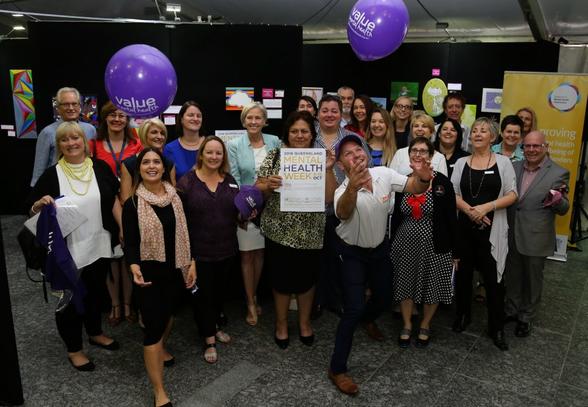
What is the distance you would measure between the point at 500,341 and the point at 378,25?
2.48 metres

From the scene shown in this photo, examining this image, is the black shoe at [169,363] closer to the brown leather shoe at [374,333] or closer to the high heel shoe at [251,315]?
the high heel shoe at [251,315]

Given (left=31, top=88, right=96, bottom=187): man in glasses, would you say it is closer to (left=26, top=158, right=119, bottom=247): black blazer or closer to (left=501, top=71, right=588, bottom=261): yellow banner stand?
(left=26, top=158, right=119, bottom=247): black blazer

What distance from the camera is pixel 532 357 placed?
3400 mm

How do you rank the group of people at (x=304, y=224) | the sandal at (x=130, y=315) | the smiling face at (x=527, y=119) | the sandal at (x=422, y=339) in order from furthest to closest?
1. the smiling face at (x=527, y=119)
2. the sandal at (x=130, y=315)
3. the sandal at (x=422, y=339)
4. the group of people at (x=304, y=224)

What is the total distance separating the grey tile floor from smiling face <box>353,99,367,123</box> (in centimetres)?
170

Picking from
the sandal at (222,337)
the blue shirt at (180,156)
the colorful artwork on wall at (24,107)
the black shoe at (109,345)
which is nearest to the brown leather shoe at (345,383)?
the sandal at (222,337)

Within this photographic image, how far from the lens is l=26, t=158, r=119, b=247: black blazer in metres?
2.93

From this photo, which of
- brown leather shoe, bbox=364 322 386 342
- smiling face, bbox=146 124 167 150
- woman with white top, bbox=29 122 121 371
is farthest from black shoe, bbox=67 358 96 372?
brown leather shoe, bbox=364 322 386 342

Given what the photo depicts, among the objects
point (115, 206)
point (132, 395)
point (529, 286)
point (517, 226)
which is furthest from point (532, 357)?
point (115, 206)

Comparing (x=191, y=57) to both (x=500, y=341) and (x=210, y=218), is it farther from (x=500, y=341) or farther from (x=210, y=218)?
(x=500, y=341)

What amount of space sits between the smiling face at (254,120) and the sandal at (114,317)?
1755 millimetres

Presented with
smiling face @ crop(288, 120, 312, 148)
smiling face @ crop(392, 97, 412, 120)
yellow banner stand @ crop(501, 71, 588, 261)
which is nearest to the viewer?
smiling face @ crop(288, 120, 312, 148)

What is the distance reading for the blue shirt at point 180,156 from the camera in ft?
11.9

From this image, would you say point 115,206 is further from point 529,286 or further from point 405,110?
point 529,286
